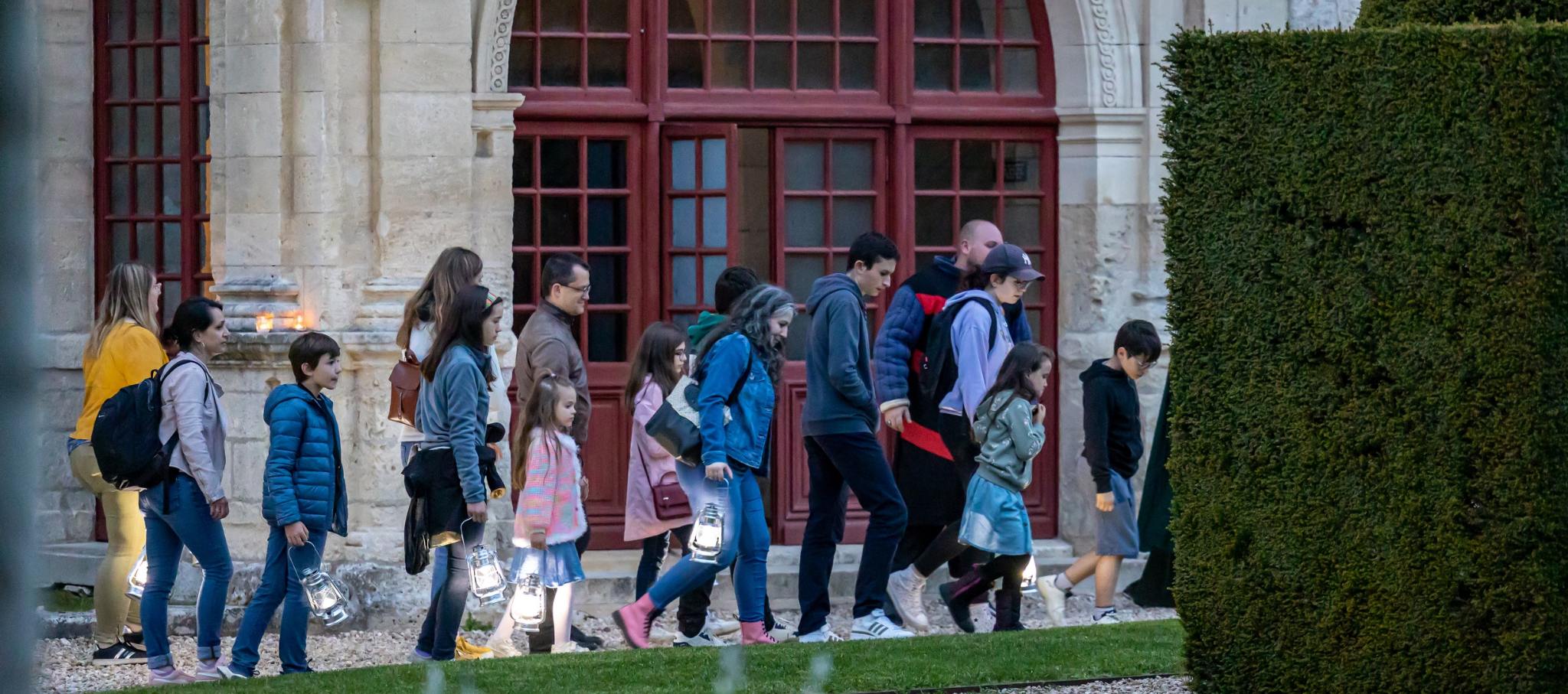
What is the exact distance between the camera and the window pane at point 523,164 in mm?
10039

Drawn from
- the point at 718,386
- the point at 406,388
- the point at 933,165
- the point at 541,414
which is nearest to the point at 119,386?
the point at 406,388

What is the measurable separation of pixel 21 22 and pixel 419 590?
8.31 meters

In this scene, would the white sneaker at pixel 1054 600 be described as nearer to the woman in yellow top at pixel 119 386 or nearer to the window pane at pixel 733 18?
the window pane at pixel 733 18

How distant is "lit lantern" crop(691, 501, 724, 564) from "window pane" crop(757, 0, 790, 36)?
142 inches

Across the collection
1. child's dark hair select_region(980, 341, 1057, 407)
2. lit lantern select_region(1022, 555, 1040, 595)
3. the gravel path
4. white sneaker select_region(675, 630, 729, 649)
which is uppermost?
child's dark hair select_region(980, 341, 1057, 407)

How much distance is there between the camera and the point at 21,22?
49.3 inches

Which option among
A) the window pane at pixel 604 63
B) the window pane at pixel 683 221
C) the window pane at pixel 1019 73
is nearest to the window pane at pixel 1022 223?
the window pane at pixel 1019 73

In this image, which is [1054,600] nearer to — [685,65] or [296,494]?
[685,65]

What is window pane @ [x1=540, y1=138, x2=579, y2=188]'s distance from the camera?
33.1 ft

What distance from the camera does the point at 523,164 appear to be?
33.0 feet

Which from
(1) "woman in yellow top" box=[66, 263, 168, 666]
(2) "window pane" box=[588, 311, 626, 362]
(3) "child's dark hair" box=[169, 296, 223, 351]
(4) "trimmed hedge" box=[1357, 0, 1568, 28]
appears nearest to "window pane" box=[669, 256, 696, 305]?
(2) "window pane" box=[588, 311, 626, 362]

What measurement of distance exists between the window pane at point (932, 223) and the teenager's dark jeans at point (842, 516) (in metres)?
2.58

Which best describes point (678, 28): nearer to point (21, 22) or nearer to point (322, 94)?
point (322, 94)

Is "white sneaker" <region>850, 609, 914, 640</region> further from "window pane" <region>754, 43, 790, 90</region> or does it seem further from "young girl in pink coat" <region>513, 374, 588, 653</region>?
"window pane" <region>754, 43, 790, 90</region>
